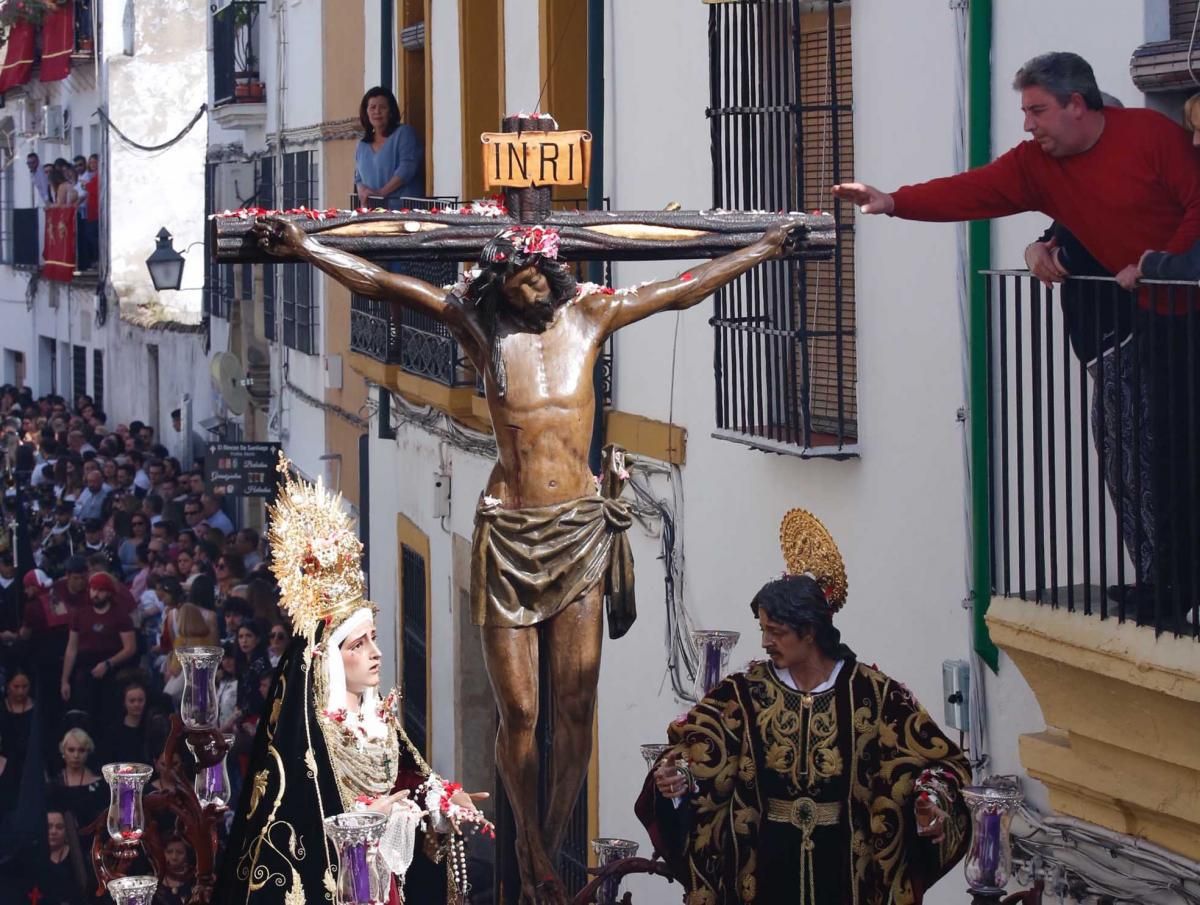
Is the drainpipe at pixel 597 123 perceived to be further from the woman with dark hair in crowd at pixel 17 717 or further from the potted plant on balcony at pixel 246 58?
the potted plant on balcony at pixel 246 58

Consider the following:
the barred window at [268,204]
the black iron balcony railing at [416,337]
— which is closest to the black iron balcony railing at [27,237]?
the barred window at [268,204]

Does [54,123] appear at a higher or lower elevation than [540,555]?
higher

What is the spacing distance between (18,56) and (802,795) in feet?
101

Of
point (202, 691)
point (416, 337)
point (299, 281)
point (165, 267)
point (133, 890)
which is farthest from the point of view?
point (165, 267)

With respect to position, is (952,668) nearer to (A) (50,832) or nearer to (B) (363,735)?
(B) (363,735)

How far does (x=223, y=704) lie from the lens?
11.7 m

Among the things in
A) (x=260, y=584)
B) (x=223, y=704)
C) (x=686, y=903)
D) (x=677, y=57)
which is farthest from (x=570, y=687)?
(x=260, y=584)

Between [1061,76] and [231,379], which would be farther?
[231,379]

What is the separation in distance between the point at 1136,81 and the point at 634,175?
14.9ft

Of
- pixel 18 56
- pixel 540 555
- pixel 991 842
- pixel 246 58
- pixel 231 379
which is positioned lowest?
pixel 991 842

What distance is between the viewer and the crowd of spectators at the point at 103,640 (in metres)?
10.6

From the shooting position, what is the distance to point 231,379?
22.9 meters

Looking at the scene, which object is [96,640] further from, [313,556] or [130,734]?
[313,556]

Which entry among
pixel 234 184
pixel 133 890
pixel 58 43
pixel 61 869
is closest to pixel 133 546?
pixel 234 184
